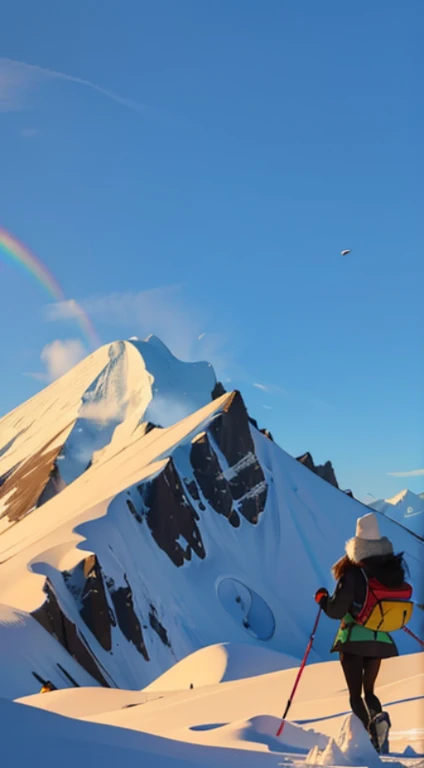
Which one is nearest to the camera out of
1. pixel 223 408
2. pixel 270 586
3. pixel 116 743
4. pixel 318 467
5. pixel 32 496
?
pixel 116 743

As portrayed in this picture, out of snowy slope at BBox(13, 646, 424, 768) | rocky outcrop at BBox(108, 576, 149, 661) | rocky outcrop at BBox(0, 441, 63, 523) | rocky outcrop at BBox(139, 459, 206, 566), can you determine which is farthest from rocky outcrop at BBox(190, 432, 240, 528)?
snowy slope at BBox(13, 646, 424, 768)

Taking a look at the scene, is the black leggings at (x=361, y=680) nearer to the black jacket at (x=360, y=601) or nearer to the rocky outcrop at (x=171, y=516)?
the black jacket at (x=360, y=601)

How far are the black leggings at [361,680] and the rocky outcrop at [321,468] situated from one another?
120639 millimetres

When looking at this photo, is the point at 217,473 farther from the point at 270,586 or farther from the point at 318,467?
the point at 318,467

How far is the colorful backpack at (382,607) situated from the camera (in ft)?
21.1

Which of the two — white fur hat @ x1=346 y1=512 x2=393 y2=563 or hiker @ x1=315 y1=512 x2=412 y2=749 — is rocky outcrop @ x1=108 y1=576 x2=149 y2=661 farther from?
white fur hat @ x1=346 y1=512 x2=393 y2=563

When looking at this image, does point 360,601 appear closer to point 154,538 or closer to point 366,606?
point 366,606

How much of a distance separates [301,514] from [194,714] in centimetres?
9270

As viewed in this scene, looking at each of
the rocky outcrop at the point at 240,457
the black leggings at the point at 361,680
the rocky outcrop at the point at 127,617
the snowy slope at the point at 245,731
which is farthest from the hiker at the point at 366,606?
the rocky outcrop at the point at 240,457

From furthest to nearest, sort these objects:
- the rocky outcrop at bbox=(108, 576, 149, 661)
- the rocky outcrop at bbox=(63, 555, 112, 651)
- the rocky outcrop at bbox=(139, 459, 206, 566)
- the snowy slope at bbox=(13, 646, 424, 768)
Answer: the rocky outcrop at bbox=(139, 459, 206, 566)
the rocky outcrop at bbox=(108, 576, 149, 661)
the rocky outcrop at bbox=(63, 555, 112, 651)
the snowy slope at bbox=(13, 646, 424, 768)

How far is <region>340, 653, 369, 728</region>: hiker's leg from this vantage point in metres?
6.61

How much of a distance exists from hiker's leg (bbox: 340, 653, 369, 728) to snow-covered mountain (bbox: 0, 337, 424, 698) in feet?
73.3

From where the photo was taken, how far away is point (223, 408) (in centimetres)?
9788

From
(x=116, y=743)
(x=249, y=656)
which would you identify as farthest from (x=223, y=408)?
(x=116, y=743)
